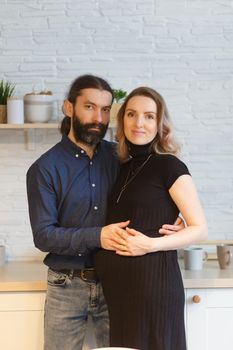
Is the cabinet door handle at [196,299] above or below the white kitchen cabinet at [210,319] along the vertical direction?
above

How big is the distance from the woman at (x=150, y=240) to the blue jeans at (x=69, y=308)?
0.14 metres

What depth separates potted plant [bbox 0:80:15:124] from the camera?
9.28 feet

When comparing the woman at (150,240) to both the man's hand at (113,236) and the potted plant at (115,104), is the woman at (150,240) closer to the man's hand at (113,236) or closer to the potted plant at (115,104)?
the man's hand at (113,236)

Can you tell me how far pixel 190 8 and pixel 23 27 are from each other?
35.3 inches

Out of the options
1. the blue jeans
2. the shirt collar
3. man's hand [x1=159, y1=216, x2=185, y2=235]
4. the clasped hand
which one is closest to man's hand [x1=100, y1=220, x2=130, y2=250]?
the clasped hand

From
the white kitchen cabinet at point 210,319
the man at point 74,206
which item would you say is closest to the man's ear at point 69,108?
the man at point 74,206

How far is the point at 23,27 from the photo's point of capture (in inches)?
118

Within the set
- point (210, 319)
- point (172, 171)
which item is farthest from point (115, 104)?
point (210, 319)

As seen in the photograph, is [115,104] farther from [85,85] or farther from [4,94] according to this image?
[4,94]

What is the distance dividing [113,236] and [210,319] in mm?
771

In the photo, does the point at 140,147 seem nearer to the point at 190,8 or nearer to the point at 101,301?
the point at 101,301

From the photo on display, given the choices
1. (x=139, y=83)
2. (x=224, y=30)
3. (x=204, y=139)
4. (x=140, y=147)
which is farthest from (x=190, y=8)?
(x=140, y=147)

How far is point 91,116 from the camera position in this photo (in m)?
2.21

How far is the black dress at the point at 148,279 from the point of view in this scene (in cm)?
198
